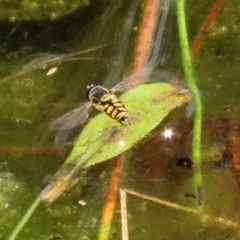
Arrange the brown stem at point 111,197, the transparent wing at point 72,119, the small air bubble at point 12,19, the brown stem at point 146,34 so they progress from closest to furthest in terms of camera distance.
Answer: the brown stem at point 111,197
the transparent wing at point 72,119
the brown stem at point 146,34
the small air bubble at point 12,19

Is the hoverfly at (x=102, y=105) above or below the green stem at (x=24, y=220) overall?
above

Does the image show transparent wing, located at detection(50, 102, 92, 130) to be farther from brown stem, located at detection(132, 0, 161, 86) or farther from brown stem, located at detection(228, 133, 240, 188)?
brown stem, located at detection(228, 133, 240, 188)

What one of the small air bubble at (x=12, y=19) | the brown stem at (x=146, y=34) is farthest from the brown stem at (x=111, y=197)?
the small air bubble at (x=12, y=19)

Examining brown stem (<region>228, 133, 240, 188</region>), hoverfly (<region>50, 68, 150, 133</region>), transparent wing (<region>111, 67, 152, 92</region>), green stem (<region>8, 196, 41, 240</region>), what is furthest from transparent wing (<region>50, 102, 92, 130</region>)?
brown stem (<region>228, 133, 240, 188</region>)

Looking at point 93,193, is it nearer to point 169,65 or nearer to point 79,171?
point 79,171

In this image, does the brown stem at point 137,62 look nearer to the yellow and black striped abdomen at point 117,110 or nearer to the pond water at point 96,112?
the pond water at point 96,112

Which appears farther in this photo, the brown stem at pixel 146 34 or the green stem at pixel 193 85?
the brown stem at pixel 146 34
